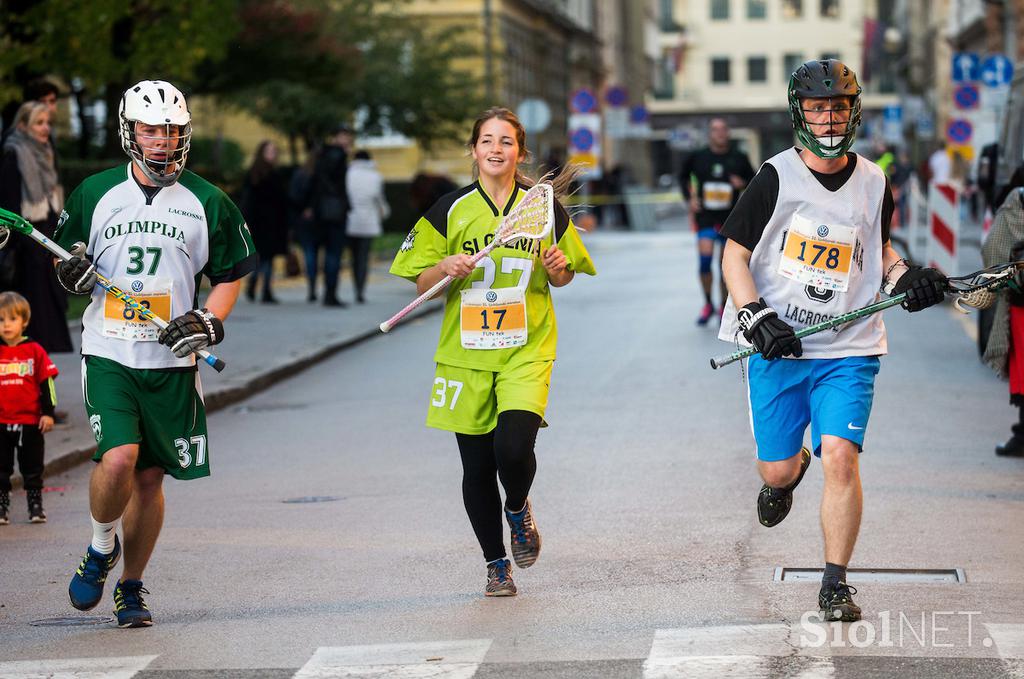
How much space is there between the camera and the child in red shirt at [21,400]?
8.98m

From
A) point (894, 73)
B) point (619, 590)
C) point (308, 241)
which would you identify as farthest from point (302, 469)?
point (894, 73)

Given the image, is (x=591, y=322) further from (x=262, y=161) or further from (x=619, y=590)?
(x=619, y=590)

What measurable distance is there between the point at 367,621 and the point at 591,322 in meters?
13.7

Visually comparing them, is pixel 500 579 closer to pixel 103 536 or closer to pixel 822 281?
pixel 103 536

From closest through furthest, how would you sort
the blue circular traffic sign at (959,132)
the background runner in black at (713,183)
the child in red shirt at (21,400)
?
the child in red shirt at (21,400) → the background runner in black at (713,183) → the blue circular traffic sign at (959,132)

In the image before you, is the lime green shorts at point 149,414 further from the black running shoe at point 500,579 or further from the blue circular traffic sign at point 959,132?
the blue circular traffic sign at point 959,132

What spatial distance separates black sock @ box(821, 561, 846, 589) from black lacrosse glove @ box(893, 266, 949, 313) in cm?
87

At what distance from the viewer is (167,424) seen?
652 centimetres

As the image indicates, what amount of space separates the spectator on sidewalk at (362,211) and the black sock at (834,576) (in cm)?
1581

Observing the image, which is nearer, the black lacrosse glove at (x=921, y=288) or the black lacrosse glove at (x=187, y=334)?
the black lacrosse glove at (x=187, y=334)

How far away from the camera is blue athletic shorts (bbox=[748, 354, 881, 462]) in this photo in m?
6.46

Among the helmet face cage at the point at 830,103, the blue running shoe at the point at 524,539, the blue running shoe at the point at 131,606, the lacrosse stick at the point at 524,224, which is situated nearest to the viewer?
the helmet face cage at the point at 830,103

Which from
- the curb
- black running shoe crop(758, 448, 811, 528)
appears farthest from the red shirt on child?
black running shoe crop(758, 448, 811, 528)

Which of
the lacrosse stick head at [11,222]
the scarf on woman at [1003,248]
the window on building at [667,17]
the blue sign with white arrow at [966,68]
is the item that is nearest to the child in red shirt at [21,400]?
the lacrosse stick head at [11,222]
